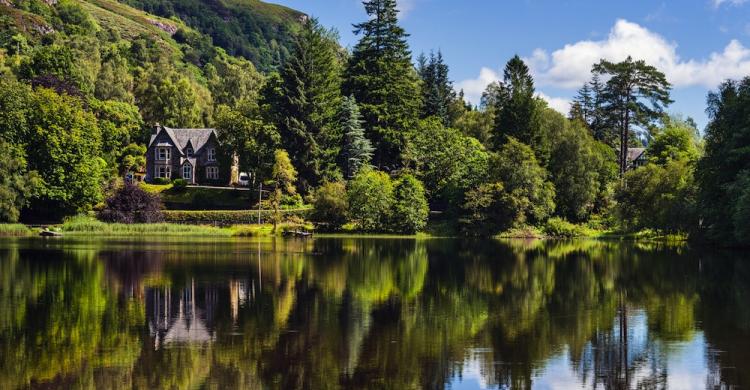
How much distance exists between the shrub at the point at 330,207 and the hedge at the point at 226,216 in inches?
54.5

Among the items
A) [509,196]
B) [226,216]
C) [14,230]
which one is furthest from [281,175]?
[14,230]

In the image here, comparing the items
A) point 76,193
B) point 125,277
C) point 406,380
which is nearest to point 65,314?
point 125,277

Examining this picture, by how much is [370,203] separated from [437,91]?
37.7 metres

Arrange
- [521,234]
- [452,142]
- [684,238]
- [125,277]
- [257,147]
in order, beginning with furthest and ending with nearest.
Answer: [452,142], [257,147], [521,234], [684,238], [125,277]

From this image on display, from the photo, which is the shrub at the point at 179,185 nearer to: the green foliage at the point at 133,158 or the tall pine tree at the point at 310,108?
the green foliage at the point at 133,158

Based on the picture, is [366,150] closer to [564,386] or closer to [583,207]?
[583,207]

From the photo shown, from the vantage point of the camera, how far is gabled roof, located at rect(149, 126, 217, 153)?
327 feet

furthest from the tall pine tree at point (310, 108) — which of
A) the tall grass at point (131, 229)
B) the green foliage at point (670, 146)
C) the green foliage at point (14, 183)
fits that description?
the green foliage at point (670, 146)

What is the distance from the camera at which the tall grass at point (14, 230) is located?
63562 millimetres

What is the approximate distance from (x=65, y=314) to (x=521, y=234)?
59.0 metres

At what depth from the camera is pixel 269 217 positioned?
77.4m

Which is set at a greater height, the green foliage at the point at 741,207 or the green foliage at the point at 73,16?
the green foliage at the point at 73,16

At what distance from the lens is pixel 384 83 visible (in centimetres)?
9219

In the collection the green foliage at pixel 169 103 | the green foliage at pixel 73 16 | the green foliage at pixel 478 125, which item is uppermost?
the green foliage at pixel 73 16
